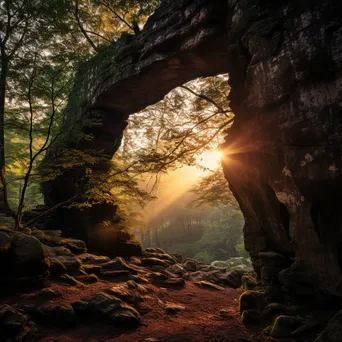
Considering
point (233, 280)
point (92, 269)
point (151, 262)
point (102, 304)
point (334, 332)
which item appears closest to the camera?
point (334, 332)

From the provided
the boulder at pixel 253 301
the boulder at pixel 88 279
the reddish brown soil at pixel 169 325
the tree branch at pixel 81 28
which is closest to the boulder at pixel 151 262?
the reddish brown soil at pixel 169 325

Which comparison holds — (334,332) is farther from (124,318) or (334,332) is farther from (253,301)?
(124,318)

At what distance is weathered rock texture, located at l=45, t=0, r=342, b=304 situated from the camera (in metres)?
4.89

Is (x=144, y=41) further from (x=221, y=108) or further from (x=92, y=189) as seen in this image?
(x=92, y=189)

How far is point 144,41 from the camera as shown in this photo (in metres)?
9.12

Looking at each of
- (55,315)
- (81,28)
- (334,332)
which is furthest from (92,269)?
(81,28)

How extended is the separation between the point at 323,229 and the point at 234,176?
9.68 feet

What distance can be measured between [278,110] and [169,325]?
5639 millimetres

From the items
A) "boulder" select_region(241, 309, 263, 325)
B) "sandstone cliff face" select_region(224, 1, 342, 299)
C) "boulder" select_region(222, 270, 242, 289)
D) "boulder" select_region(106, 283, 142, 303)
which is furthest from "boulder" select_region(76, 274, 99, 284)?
"boulder" select_region(222, 270, 242, 289)

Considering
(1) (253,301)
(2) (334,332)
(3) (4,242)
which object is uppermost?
(3) (4,242)

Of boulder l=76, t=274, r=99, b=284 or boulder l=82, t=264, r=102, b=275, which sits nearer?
boulder l=76, t=274, r=99, b=284

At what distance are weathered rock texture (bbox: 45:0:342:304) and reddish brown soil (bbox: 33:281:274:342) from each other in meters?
1.48

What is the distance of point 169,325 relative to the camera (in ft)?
18.3

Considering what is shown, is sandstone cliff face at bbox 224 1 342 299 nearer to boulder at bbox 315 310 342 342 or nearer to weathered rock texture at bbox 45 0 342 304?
weathered rock texture at bbox 45 0 342 304
